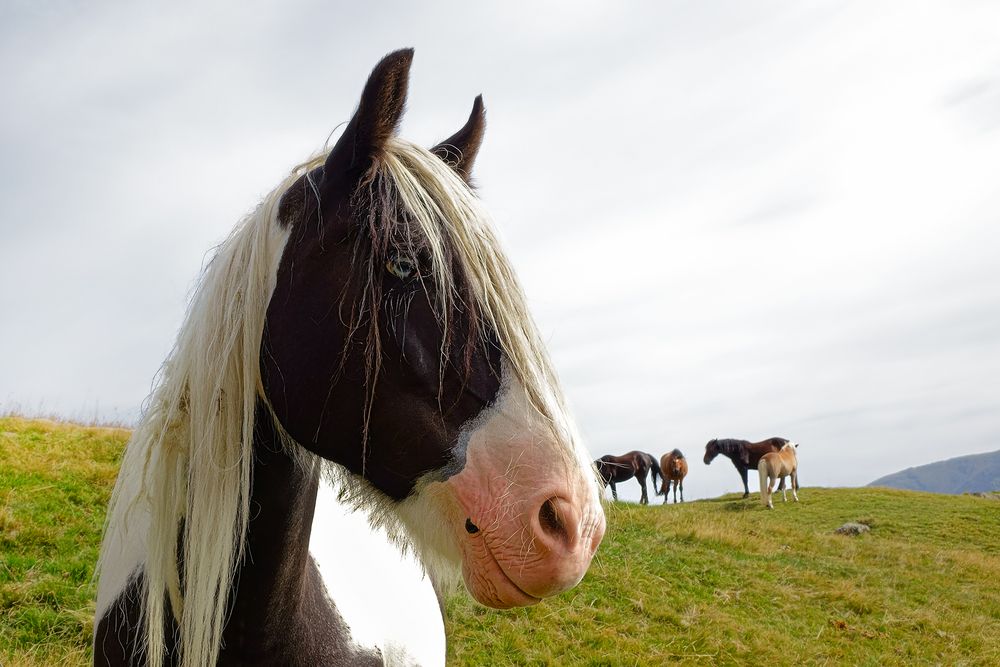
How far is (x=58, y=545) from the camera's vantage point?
6277 millimetres

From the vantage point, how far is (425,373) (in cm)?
155

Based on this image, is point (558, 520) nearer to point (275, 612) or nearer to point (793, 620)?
point (275, 612)

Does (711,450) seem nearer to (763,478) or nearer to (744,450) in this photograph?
(744,450)

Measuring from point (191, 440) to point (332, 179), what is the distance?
797mm

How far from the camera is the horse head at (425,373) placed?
1437mm

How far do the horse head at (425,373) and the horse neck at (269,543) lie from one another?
0.56 feet

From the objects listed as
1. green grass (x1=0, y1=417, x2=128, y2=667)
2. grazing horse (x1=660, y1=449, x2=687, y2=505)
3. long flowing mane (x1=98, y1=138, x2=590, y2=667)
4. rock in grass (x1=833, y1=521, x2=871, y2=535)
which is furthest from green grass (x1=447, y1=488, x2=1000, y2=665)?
grazing horse (x1=660, y1=449, x2=687, y2=505)

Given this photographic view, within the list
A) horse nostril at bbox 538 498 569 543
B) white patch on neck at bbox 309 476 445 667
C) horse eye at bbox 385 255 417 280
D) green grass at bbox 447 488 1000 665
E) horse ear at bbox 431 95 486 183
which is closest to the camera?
horse nostril at bbox 538 498 569 543

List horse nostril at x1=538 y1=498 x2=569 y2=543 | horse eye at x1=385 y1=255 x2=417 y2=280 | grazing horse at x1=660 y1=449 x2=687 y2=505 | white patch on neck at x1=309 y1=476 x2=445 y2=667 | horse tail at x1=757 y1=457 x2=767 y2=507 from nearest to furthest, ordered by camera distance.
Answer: horse nostril at x1=538 y1=498 x2=569 y2=543
horse eye at x1=385 y1=255 x2=417 y2=280
white patch on neck at x1=309 y1=476 x2=445 y2=667
horse tail at x1=757 y1=457 x2=767 y2=507
grazing horse at x1=660 y1=449 x2=687 y2=505

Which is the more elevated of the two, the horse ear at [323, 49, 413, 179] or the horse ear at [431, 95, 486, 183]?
the horse ear at [431, 95, 486, 183]

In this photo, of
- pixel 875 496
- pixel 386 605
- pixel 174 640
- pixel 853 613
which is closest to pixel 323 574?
pixel 386 605

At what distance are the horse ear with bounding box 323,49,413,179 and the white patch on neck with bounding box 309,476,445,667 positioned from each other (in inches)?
41.5

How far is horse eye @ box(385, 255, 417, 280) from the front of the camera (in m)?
1.60

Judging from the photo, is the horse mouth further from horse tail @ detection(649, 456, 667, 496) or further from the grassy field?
horse tail @ detection(649, 456, 667, 496)
